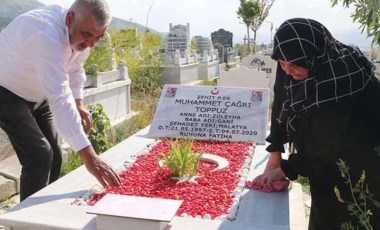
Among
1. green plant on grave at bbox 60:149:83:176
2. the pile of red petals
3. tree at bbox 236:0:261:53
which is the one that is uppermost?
tree at bbox 236:0:261:53

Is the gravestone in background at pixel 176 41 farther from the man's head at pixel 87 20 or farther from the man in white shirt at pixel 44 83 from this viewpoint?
the man's head at pixel 87 20

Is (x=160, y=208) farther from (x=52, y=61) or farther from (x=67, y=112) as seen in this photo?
(x=52, y=61)

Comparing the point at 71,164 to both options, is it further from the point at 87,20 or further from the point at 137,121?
the point at 137,121

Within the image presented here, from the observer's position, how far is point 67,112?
222 cm

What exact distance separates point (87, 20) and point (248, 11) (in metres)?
19.9

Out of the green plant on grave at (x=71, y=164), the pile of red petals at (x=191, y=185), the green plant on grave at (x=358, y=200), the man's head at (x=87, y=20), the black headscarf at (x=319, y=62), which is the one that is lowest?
the green plant on grave at (x=71, y=164)

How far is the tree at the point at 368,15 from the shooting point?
140 cm

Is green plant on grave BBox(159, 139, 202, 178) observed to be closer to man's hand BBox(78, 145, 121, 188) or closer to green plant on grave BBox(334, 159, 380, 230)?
man's hand BBox(78, 145, 121, 188)

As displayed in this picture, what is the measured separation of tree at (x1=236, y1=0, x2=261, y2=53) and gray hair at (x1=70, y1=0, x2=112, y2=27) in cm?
1949

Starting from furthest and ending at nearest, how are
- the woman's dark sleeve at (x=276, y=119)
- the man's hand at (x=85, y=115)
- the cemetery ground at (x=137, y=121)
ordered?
the cemetery ground at (x=137, y=121), the man's hand at (x=85, y=115), the woman's dark sleeve at (x=276, y=119)

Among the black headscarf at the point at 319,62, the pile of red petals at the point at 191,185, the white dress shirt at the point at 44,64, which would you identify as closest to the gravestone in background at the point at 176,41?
the pile of red petals at the point at 191,185

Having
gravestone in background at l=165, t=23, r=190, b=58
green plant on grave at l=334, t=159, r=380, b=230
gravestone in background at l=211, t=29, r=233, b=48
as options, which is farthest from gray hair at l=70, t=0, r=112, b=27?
gravestone in background at l=211, t=29, r=233, b=48

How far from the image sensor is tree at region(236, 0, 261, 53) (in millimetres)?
20969

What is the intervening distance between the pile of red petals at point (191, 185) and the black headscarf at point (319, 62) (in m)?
0.77
